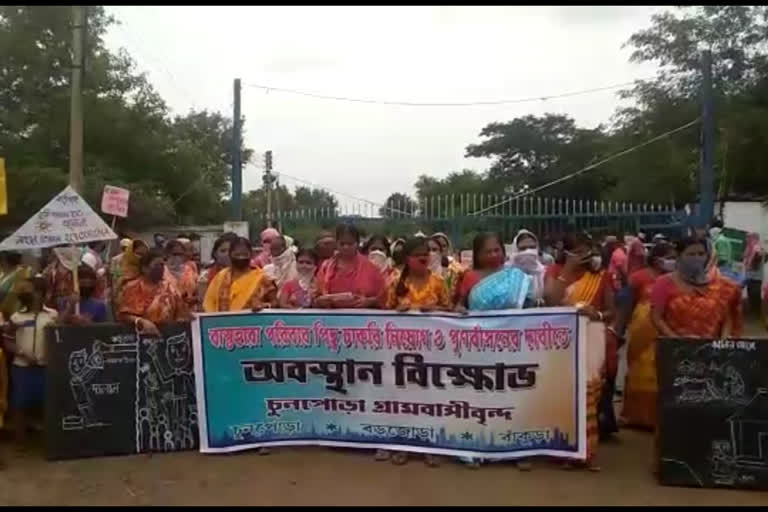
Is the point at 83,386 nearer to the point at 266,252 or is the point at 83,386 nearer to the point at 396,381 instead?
the point at 396,381

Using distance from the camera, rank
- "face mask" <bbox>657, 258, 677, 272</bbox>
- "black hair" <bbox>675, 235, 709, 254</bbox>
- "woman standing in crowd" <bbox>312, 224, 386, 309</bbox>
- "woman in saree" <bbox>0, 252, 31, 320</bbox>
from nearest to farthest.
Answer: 1. "black hair" <bbox>675, 235, 709, 254</bbox>
2. "woman standing in crowd" <bbox>312, 224, 386, 309</bbox>
3. "woman in saree" <bbox>0, 252, 31, 320</bbox>
4. "face mask" <bbox>657, 258, 677, 272</bbox>

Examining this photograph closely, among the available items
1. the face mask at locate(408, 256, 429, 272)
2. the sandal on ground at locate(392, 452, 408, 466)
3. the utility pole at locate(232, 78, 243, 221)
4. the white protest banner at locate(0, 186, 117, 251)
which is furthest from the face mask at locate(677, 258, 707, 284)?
the utility pole at locate(232, 78, 243, 221)

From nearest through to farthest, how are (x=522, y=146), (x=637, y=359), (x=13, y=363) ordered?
(x=13, y=363) → (x=637, y=359) → (x=522, y=146)

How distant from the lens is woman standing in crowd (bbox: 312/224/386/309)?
6.46 metres

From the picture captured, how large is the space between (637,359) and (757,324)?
9371 millimetres

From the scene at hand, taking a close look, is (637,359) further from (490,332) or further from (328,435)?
(328,435)

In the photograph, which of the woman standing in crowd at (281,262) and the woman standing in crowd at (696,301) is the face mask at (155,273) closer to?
the woman standing in crowd at (281,262)

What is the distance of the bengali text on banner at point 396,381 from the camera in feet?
19.3

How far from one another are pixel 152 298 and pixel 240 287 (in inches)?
27.6

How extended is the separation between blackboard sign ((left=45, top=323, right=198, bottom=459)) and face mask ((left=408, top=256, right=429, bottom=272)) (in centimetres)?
172

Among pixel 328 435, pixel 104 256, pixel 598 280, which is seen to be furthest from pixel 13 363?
pixel 104 256

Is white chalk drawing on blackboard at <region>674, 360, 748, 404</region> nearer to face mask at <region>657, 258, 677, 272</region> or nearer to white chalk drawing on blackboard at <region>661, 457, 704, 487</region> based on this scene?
white chalk drawing on blackboard at <region>661, 457, 704, 487</region>

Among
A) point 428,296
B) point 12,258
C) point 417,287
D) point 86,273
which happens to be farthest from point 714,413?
point 12,258

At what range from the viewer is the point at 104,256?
14.8m
